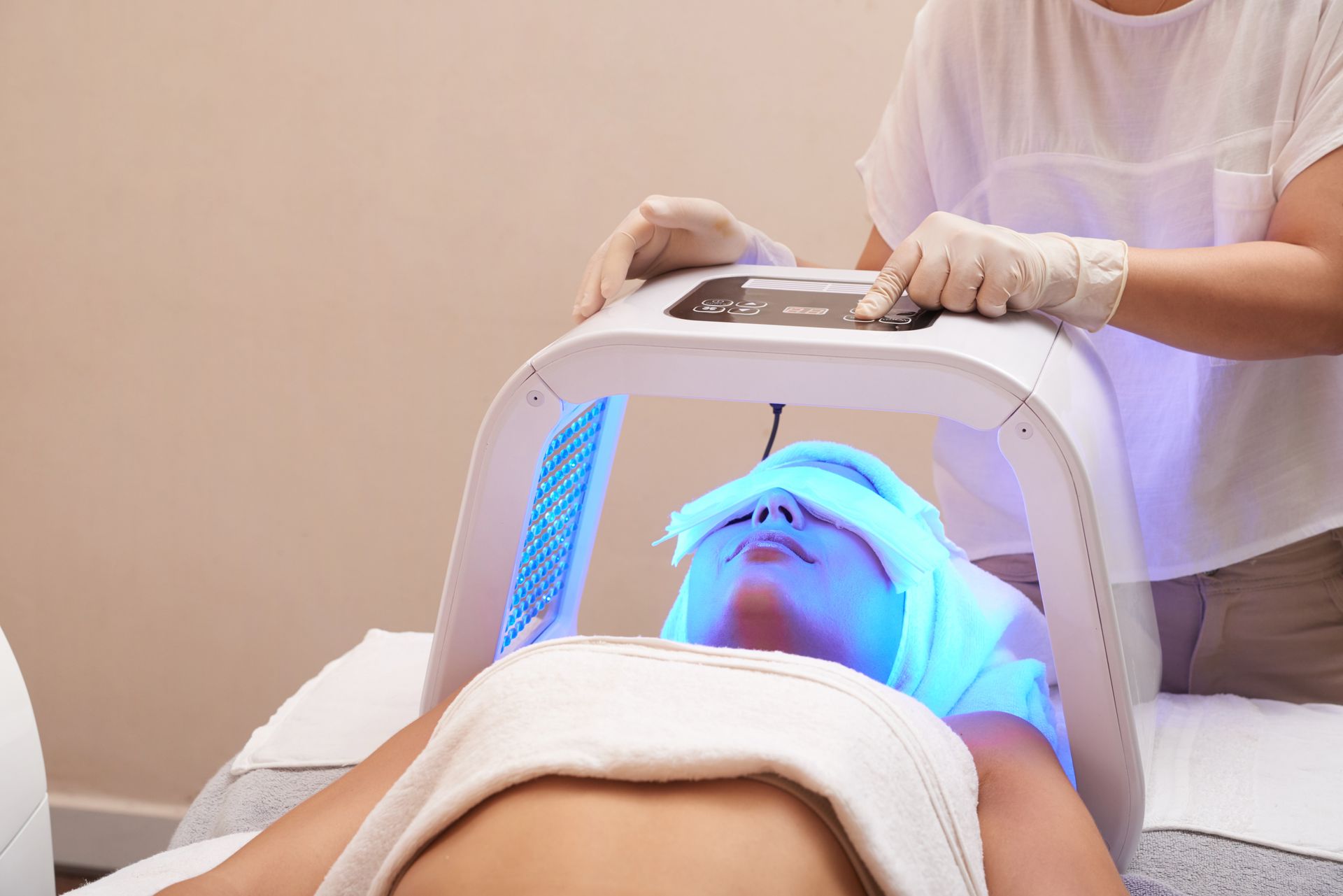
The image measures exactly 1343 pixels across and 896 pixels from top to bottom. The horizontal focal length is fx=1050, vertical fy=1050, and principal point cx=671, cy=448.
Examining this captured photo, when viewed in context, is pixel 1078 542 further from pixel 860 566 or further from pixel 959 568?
pixel 959 568

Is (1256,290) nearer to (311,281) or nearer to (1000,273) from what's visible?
(1000,273)

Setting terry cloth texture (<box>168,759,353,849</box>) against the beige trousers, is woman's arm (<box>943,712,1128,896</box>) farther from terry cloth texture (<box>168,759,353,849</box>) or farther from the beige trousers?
terry cloth texture (<box>168,759,353,849</box>)

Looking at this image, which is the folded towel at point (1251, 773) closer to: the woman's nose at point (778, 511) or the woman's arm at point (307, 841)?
the woman's nose at point (778, 511)

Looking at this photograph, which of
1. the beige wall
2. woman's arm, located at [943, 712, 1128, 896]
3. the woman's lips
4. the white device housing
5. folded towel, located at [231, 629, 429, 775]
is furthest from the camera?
the beige wall

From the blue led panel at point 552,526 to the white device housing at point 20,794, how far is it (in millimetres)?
355

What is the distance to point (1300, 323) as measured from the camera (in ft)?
3.04

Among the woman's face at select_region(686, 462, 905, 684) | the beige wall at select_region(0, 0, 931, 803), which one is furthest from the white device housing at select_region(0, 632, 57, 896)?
the beige wall at select_region(0, 0, 931, 803)

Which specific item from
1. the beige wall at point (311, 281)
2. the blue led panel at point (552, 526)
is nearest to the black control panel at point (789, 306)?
the blue led panel at point (552, 526)

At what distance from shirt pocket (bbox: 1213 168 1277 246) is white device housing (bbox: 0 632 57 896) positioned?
3.70ft

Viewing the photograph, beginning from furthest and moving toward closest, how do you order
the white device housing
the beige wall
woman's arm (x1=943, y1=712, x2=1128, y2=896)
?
1. the beige wall
2. the white device housing
3. woman's arm (x1=943, y1=712, x2=1128, y2=896)

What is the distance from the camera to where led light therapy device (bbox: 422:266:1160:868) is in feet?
2.27

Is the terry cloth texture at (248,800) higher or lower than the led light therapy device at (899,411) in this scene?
lower

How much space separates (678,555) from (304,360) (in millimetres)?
1385

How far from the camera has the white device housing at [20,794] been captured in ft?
2.50
